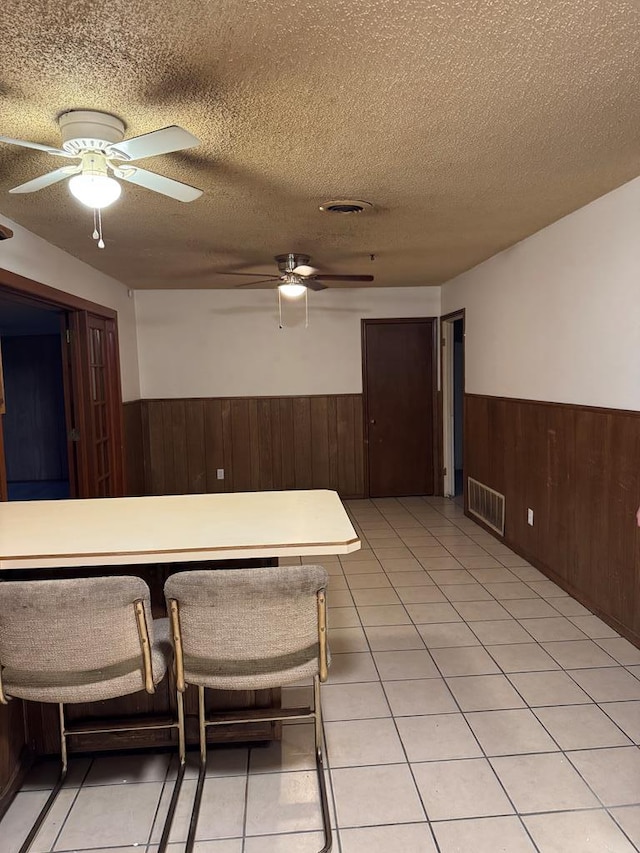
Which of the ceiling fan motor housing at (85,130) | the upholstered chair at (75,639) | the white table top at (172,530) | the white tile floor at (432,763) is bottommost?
the white tile floor at (432,763)

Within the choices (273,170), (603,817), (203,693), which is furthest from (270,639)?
(273,170)

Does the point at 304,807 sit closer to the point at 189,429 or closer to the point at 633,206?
the point at 633,206

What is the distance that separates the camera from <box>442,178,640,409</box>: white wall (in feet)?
9.73

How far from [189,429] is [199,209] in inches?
135

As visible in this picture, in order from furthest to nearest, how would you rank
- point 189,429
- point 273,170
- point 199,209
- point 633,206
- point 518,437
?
point 189,429
point 518,437
point 199,209
point 633,206
point 273,170

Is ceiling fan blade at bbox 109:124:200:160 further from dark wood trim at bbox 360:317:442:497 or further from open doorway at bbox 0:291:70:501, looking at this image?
open doorway at bbox 0:291:70:501

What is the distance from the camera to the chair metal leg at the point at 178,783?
1772 mm

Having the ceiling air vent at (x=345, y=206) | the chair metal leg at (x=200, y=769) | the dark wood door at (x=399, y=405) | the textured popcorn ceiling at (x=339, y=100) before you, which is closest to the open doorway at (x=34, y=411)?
the dark wood door at (x=399, y=405)

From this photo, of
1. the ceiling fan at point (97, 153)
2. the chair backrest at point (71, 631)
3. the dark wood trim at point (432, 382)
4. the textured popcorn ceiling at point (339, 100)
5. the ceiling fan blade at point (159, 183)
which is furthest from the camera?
the dark wood trim at point (432, 382)

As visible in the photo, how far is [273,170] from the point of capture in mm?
2637

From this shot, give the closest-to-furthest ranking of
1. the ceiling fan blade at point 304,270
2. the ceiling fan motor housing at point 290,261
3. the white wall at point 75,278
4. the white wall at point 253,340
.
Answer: the white wall at point 75,278 → the ceiling fan blade at point 304,270 → the ceiling fan motor housing at point 290,261 → the white wall at point 253,340

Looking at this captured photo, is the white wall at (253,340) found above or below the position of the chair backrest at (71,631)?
above

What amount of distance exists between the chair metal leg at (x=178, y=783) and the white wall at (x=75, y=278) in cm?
260

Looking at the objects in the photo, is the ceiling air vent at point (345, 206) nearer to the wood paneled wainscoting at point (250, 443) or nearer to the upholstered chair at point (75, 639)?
the upholstered chair at point (75, 639)
